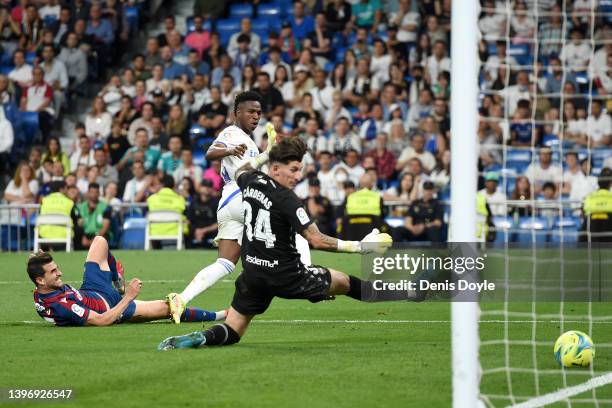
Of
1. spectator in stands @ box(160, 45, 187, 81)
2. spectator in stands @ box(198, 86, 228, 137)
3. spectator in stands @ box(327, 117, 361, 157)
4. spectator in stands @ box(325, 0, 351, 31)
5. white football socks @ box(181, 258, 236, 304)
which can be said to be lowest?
white football socks @ box(181, 258, 236, 304)

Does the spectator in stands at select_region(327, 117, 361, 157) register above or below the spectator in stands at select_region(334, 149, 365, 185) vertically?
above

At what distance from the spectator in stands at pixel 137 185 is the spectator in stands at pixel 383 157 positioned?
15.2 feet

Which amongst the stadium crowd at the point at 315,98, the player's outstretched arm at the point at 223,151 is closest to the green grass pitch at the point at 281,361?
the player's outstretched arm at the point at 223,151

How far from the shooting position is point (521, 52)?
24625mm

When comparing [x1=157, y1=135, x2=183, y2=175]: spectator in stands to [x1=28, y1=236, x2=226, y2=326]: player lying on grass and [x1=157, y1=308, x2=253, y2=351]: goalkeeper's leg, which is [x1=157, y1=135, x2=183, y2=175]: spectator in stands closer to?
[x1=28, y1=236, x2=226, y2=326]: player lying on grass

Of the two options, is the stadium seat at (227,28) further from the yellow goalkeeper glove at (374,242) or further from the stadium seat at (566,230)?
the yellow goalkeeper glove at (374,242)

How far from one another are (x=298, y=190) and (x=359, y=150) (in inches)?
67.3

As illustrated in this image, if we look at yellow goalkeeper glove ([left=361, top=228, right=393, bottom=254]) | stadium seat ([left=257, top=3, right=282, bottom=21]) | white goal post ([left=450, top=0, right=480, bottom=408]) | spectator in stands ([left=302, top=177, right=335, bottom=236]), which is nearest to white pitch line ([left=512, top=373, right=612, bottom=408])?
white goal post ([left=450, top=0, right=480, bottom=408])

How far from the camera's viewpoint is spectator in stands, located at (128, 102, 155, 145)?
2478 cm

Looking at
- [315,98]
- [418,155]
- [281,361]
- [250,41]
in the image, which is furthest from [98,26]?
[281,361]

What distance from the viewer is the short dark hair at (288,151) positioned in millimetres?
9086

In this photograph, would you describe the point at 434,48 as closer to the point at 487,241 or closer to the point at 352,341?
the point at 487,241

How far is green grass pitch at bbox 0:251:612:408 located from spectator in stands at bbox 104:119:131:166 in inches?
476

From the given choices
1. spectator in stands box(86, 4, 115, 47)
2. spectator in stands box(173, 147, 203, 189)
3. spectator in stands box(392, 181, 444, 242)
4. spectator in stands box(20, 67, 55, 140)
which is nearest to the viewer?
spectator in stands box(392, 181, 444, 242)
